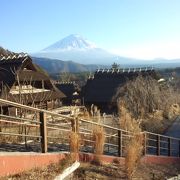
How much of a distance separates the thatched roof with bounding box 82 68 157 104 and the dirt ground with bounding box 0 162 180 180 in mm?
36491

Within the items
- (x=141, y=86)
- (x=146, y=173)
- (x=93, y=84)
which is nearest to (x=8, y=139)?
(x=146, y=173)

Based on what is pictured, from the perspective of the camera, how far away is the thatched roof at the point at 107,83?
49.9m

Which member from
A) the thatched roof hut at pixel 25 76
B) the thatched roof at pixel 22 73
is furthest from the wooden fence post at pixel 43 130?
the thatched roof hut at pixel 25 76

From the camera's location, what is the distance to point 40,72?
1494 inches

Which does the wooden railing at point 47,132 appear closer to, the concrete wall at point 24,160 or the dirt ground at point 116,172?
the concrete wall at point 24,160

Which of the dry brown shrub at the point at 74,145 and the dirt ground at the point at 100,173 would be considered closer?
the dirt ground at the point at 100,173

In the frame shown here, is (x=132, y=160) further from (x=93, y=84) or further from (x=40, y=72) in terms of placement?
(x=93, y=84)

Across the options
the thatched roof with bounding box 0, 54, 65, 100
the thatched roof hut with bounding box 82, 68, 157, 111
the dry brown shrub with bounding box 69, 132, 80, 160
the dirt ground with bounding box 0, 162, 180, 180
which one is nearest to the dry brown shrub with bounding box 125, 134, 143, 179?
the dirt ground with bounding box 0, 162, 180, 180

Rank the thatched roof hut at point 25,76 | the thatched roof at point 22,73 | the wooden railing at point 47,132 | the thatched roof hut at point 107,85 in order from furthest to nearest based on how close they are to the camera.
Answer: the thatched roof hut at point 107,85, the thatched roof at point 22,73, the thatched roof hut at point 25,76, the wooden railing at point 47,132

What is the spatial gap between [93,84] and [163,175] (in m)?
42.0

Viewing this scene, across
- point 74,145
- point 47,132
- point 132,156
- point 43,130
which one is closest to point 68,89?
point 47,132

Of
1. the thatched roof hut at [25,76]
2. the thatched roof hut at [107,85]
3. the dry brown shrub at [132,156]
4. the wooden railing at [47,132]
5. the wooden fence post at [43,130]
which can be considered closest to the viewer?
the wooden railing at [47,132]

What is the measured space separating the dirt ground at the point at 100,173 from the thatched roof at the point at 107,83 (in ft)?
120

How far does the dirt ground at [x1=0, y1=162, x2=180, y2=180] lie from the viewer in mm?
7431
